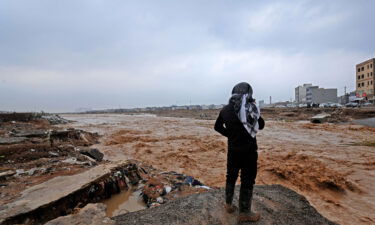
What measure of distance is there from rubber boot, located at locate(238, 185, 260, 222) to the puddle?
1.85 m

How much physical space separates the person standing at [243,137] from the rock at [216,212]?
318 millimetres

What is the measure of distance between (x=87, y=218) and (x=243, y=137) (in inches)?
92.2

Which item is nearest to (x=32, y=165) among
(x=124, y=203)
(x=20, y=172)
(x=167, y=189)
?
(x=20, y=172)

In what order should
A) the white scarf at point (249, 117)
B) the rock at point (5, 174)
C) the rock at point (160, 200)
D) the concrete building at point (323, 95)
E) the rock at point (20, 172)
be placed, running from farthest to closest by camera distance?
the concrete building at point (323, 95) → the rock at point (20, 172) → the rock at point (5, 174) → the rock at point (160, 200) → the white scarf at point (249, 117)

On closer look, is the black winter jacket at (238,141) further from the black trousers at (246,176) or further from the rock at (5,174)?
the rock at (5,174)

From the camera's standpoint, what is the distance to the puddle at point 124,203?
3.31m

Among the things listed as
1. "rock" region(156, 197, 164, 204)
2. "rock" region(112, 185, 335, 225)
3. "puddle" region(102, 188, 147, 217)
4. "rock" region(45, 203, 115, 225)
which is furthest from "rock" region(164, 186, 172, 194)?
"rock" region(45, 203, 115, 225)

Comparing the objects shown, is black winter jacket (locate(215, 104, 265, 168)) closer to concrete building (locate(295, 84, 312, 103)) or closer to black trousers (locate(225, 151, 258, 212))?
black trousers (locate(225, 151, 258, 212))

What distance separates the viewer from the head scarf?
7.07ft

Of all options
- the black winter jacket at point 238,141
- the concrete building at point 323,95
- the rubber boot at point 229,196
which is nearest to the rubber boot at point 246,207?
the rubber boot at point 229,196

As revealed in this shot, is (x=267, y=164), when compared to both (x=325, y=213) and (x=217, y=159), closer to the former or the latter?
(x=217, y=159)

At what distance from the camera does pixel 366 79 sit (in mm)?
47438

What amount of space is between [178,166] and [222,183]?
6.67 ft

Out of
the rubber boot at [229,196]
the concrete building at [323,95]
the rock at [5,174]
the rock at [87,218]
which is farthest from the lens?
the concrete building at [323,95]
